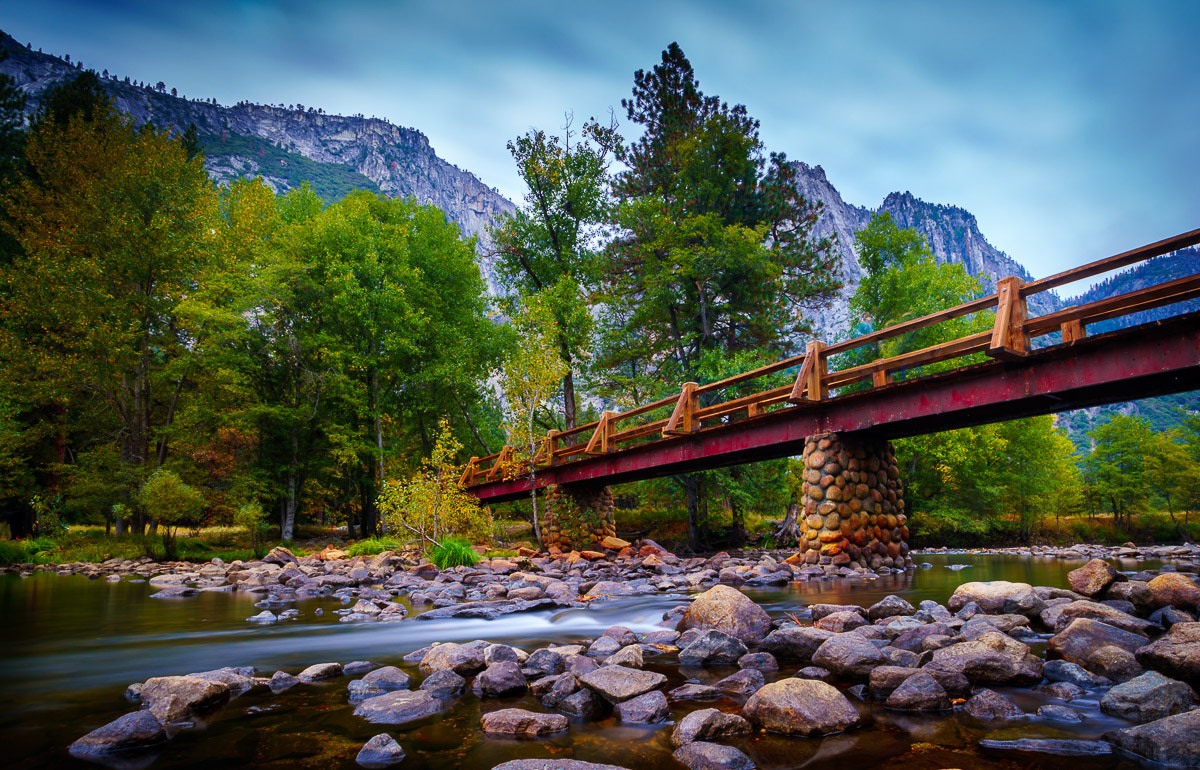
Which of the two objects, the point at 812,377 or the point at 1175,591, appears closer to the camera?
the point at 1175,591

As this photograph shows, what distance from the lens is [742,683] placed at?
4035 mm

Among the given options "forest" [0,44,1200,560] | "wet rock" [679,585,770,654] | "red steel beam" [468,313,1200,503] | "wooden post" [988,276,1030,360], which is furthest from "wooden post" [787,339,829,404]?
"forest" [0,44,1200,560]

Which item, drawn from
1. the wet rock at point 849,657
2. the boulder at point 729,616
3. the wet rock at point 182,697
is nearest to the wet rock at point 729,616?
the boulder at point 729,616

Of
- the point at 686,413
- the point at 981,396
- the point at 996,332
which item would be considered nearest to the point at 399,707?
the point at 996,332

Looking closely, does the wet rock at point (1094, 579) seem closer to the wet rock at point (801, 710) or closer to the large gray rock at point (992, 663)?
the large gray rock at point (992, 663)

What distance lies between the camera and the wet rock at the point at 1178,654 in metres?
3.63

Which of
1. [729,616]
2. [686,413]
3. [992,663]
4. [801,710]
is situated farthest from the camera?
[686,413]

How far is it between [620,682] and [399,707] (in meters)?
1.41

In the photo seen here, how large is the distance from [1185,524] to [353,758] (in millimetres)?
45383

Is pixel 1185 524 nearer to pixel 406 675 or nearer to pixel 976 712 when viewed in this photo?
pixel 976 712

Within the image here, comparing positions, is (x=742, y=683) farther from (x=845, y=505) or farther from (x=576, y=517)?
(x=576, y=517)

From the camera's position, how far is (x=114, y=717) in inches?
147

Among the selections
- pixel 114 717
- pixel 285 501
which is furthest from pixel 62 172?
pixel 114 717

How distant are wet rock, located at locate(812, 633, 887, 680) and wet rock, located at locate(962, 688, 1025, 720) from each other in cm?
66
